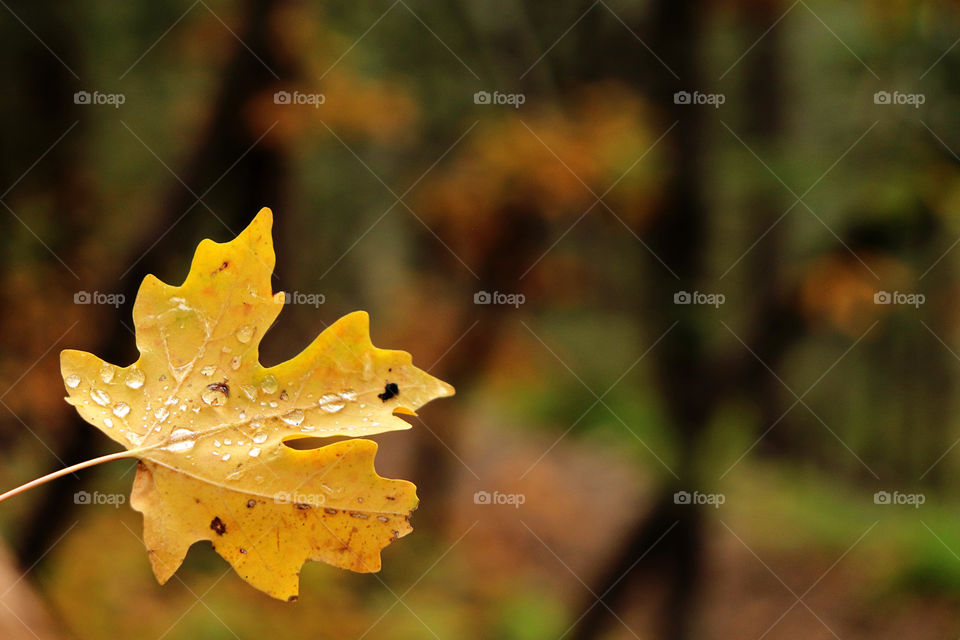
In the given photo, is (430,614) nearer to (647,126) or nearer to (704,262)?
(704,262)

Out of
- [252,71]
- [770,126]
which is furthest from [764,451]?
[252,71]

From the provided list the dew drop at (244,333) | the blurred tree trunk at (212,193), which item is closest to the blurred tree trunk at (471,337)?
the blurred tree trunk at (212,193)

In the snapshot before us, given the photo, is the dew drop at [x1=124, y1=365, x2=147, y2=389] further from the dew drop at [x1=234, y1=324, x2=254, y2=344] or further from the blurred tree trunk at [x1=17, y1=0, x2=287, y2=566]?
the blurred tree trunk at [x1=17, y1=0, x2=287, y2=566]

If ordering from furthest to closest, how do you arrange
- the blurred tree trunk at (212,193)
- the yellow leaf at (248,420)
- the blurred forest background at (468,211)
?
the blurred forest background at (468,211)
the blurred tree trunk at (212,193)
the yellow leaf at (248,420)

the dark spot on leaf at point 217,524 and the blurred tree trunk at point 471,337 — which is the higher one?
the dark spot on leaf at point 217,524

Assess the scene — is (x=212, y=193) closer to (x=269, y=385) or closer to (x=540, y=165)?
(x=540, y=165)

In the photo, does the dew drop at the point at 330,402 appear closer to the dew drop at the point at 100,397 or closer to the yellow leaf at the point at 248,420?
the yellow leaf at the point at 248,420

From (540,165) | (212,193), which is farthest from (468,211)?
(212,193)
